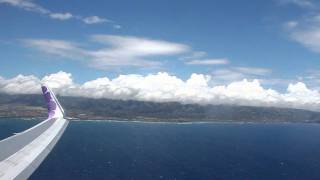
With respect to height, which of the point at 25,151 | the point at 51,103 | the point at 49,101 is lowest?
the point at 25,151

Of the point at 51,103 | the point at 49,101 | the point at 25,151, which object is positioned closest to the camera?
the point at 25,151

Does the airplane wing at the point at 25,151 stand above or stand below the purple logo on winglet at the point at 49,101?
below

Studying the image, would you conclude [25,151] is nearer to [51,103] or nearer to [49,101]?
[49,101]

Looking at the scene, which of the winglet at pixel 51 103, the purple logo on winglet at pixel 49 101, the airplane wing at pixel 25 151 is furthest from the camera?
the winglet at pixel 51 103

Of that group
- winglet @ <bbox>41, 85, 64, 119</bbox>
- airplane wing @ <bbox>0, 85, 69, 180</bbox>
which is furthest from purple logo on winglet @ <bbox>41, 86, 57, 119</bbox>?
airplane wing @ <bbox>0, 85, 69, 180</bbox>

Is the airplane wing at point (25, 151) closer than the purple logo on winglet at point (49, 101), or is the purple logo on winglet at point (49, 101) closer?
the airplane wing at point (25, 151)

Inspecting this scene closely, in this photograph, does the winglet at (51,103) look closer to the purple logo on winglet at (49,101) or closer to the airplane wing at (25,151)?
the purple logo on winglet at (49,101)

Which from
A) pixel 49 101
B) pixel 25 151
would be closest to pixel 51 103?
pixel 49 101

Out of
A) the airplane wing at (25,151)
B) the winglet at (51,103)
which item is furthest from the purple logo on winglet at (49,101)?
the airplane wing at (25,151)

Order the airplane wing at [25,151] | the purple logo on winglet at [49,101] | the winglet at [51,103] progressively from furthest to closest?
the winglet at [51,103]
the purple logo on winglet at [49,101]
the airplane wing at [25,151]
